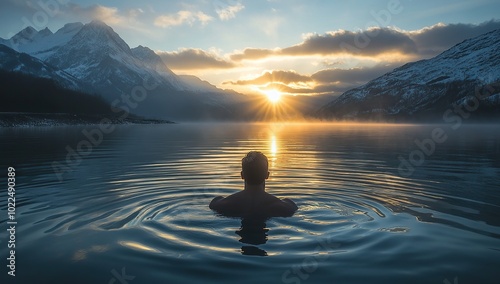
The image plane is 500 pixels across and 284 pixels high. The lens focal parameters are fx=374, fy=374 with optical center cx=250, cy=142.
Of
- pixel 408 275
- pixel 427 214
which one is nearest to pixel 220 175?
pixel 427 214

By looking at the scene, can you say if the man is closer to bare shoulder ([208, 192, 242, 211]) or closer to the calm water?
bare shoulder ([208, 192, 242, 211])

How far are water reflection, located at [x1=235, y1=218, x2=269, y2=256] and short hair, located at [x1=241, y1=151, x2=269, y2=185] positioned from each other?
102 cm

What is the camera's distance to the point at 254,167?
9.16 metres

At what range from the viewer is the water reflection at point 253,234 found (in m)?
7.71

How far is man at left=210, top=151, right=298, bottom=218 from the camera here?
9.29 meters

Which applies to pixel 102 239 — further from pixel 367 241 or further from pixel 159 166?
pixel 159 166

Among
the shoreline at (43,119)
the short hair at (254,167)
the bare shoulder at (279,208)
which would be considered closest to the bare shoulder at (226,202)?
the short hair at (254,167)

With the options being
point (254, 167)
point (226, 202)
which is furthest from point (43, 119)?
point (254, 167)

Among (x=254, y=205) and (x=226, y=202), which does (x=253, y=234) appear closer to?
(x=254, y=205)

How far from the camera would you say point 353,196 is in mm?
13836

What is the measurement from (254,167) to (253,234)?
62.7 inches

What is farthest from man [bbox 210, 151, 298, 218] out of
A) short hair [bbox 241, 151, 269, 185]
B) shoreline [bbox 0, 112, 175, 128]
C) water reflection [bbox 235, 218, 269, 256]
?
shoreline [bbox 0, 112, 175, 128]

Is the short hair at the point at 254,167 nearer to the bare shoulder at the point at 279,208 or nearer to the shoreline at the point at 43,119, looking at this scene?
the bare shoulder at the point at 279,208

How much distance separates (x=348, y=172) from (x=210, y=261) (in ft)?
48.2
